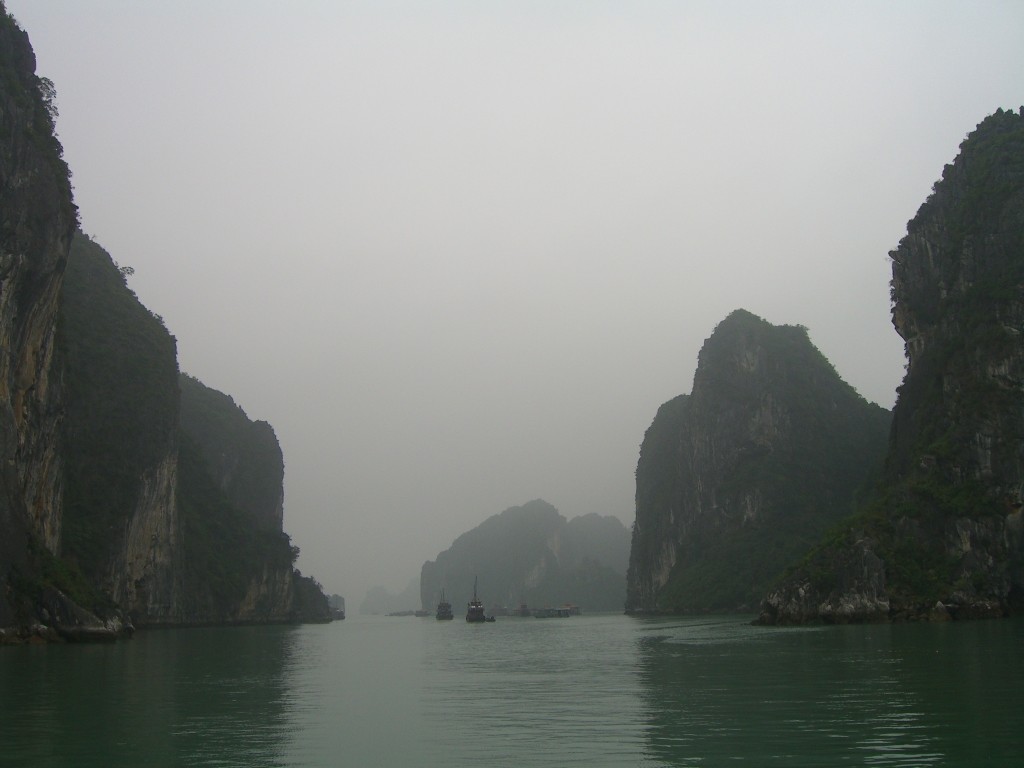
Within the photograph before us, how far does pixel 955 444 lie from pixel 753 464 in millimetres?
65159

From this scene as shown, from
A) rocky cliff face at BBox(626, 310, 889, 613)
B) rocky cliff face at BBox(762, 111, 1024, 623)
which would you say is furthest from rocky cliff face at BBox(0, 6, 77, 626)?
rocky cliff face at BBox(626, 310, 889, 613)

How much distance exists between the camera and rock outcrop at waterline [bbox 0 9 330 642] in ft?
136

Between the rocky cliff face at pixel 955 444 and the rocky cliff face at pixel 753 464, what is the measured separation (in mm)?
43609

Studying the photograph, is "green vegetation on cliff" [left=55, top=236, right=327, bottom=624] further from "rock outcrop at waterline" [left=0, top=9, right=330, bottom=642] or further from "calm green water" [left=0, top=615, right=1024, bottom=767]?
"calm green water" [left=0, top=615, right=1024, bottom=767]

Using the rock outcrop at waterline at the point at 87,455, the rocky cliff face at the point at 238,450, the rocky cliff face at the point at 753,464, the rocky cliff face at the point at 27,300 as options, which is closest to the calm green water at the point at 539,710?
the rock outcrop at waterline at the point at 87,455

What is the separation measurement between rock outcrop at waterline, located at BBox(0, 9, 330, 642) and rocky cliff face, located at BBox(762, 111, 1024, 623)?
38543mm

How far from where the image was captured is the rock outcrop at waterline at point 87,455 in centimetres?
4131

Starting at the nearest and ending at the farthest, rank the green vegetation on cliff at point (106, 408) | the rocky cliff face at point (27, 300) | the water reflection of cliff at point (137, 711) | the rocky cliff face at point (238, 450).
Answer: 1. the water reflection of cliff at point (137, 711)
2. the rocky cliff face at point (27, 300)
3. the green vegetation on cliff at point (106, 408)
4. the rocky cliff face at point (238, 450)

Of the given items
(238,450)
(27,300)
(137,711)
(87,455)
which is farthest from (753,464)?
(137,711)

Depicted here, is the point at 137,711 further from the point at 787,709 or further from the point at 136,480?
the point at 136,480

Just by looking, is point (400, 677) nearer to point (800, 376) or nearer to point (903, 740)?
point (903, 740)

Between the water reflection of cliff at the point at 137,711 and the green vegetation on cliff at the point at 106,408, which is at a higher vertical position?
the green vegetation on cliff at the point at 106,408

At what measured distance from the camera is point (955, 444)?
2286 inches

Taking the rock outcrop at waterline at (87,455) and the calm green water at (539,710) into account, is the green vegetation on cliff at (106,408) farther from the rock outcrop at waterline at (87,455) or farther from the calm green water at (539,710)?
the calm green water at (539,710)
